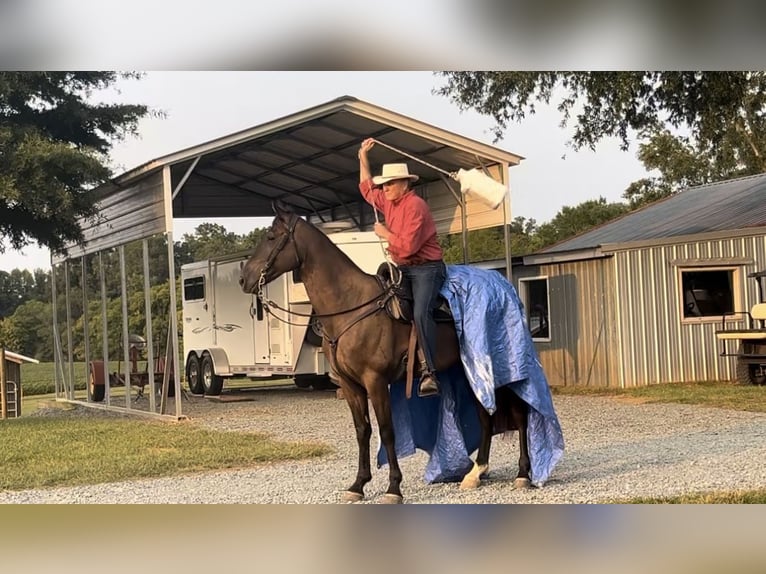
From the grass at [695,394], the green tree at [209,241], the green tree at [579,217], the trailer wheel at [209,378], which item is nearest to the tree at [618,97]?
the grass at [695,394]

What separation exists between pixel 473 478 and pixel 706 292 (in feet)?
33.6

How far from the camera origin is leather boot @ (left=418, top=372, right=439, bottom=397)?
22.1 ft

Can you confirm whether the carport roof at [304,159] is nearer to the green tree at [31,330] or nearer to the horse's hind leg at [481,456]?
the green tree at [31,330]

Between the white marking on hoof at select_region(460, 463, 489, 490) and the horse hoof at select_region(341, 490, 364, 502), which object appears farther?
the white marking on hoof at select_region(460, 463, 489, 490)

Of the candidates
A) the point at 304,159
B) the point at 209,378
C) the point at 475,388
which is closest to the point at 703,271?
the point at 304,159

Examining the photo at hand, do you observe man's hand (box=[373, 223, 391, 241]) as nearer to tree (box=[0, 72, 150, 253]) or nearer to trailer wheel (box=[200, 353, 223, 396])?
tree (box=[0, 72, 150, 253])

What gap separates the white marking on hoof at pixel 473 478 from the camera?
7234mm

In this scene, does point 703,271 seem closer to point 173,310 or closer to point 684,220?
point 684,220

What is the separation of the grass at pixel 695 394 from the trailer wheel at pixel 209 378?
5751mm

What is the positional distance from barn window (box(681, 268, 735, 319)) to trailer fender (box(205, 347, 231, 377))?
7783 mm


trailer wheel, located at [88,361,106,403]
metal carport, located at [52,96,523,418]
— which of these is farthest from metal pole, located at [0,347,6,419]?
trailer wheel, located at [88,361,106,403]

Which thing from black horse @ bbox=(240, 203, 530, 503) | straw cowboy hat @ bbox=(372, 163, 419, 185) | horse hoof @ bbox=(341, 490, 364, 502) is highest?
straw cowboy hat @ bbox=(372, 163, 419, 185)

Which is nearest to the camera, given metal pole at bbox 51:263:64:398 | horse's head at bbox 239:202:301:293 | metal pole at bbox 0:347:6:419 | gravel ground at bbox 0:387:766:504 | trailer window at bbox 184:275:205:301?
horse's head at bbox 239:202:301:293
